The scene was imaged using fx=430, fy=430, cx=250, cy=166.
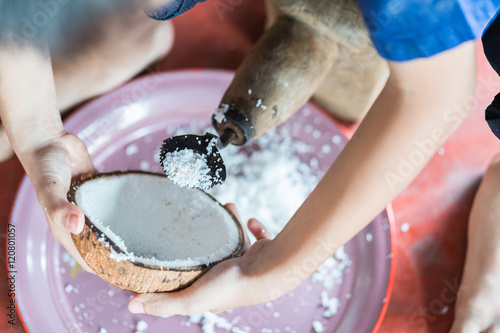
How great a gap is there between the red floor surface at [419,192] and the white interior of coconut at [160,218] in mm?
218

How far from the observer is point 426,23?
28 centimetres

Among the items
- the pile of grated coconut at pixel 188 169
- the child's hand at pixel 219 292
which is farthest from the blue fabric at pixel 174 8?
the child's hand at pixel 219 292

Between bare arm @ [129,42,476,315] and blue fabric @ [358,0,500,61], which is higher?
blue fabric @ [358,0,500,61]

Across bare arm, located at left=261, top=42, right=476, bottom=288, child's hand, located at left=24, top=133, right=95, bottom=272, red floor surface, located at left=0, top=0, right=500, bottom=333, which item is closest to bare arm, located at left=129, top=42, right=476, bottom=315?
bare arm, located at left=261, top=42, right=476, bottom=288

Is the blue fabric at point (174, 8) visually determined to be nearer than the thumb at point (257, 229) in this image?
Yes

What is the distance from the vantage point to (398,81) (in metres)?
0.32

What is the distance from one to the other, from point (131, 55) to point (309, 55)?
308mm

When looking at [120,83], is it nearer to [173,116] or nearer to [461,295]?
[173,116]

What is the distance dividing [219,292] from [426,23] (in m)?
0.31

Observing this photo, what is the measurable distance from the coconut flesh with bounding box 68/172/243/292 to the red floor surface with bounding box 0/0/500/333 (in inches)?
8.6

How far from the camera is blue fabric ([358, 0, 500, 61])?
0.91 ft

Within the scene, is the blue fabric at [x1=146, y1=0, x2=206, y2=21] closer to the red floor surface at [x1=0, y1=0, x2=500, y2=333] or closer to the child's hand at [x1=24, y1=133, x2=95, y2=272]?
the child's hand at [x1=24, y1=133, x2=95, y2=272]

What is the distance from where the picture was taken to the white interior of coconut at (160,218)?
0.46 meters

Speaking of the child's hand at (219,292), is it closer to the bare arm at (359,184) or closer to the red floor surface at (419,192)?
the bare arm at (359,184)
